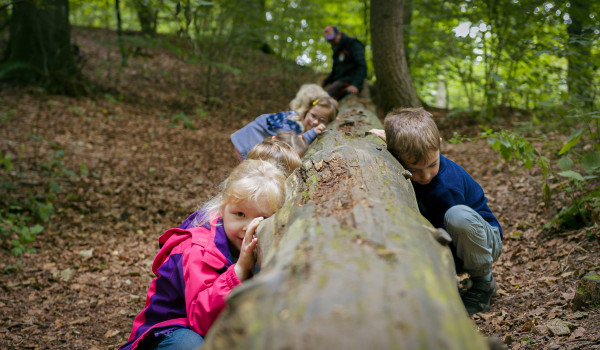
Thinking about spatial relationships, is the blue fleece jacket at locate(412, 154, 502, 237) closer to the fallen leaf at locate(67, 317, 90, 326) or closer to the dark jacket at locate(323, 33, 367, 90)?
the fallen leaf at locate(67, 317, 90, 326)

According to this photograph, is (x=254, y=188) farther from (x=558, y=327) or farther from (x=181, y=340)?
(x=558, y=327)

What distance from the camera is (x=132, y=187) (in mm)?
6211

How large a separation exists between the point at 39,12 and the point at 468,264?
10256 mm

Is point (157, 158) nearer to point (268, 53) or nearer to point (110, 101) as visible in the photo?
point (110, 101)

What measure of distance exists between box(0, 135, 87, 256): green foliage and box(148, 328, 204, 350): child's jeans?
129 inches

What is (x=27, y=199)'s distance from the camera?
5266mm

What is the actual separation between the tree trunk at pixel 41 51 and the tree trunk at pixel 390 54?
6.63 m

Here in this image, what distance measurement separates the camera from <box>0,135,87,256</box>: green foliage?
4.62m

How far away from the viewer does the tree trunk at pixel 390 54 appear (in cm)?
732

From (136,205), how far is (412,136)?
427 cm

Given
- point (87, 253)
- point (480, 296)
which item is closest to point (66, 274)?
point (87, 253)

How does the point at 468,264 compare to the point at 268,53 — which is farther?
the point at 268,53

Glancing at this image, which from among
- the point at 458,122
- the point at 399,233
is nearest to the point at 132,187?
the point at 399,233

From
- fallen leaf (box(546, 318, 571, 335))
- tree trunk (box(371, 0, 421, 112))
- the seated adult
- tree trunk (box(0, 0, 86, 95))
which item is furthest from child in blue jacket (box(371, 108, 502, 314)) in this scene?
tree trunk (box(0, 0, 86, 95))
